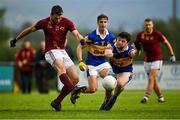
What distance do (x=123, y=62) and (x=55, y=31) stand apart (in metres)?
1.75

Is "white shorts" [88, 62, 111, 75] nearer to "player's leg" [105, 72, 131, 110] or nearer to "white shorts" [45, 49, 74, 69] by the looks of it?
A: "player's leg" [105, 72, 131, 110]

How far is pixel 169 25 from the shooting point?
126 ft

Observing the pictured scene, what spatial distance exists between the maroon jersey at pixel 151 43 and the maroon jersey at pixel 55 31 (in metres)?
5.35

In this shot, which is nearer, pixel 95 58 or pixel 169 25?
pixel 95 58

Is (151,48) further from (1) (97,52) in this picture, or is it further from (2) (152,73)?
(1) (97,52)

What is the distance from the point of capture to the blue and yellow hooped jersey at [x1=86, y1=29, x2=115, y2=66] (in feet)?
59.8

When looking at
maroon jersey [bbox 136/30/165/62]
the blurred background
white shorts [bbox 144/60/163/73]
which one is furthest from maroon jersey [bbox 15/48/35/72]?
white shorts [bbox 144/60/163/73]

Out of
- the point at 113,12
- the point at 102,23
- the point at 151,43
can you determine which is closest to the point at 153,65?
the point at 151,43

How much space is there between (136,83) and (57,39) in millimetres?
15579

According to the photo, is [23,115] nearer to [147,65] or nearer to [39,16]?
[147,65]

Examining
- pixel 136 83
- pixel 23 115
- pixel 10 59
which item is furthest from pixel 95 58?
pixel 10 59

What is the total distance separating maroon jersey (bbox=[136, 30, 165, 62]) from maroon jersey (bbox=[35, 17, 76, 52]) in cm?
535

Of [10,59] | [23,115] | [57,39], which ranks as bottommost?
[10,59]

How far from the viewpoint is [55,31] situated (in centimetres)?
1789
